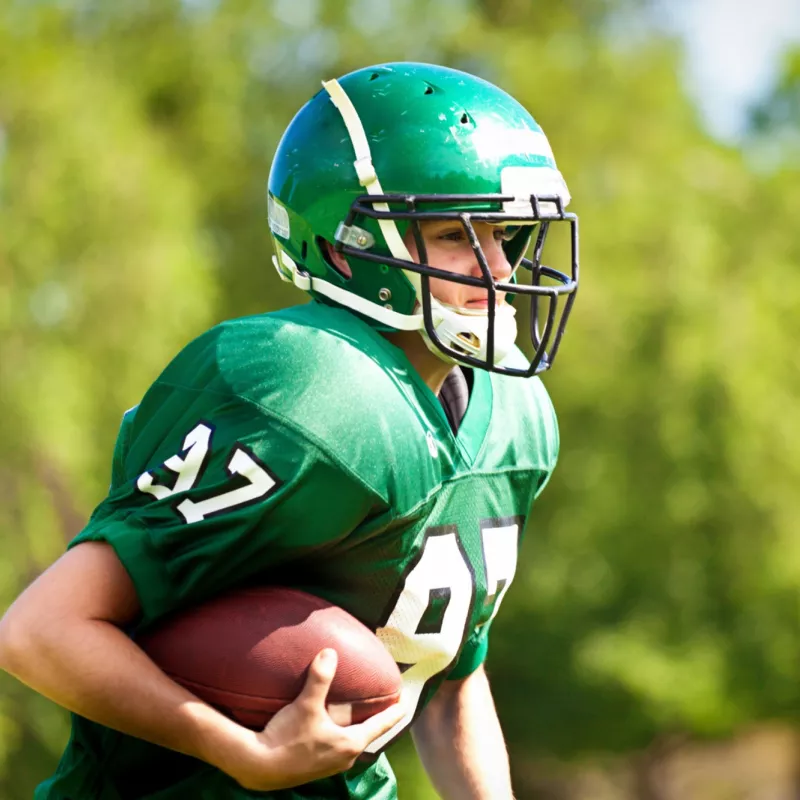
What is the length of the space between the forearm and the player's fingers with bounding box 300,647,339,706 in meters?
0.10

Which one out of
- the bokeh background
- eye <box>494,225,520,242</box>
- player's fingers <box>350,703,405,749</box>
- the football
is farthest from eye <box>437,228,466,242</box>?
the bokeh background

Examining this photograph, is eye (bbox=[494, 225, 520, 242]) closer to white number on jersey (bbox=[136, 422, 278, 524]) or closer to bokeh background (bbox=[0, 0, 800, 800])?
white number on jersey (bbox=[136, 422, 278, 524])

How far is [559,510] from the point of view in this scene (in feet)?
32.0

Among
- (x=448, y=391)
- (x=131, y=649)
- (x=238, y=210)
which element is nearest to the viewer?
(x=131, y=649)

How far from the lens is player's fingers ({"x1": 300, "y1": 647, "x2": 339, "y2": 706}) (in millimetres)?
1648

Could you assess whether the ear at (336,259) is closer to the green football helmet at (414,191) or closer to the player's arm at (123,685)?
the green football helmet at (414,191)

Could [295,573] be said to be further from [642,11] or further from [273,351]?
[642,11]

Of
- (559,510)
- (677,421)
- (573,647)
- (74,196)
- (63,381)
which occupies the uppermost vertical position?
(74,196)

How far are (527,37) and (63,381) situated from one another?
6.00m

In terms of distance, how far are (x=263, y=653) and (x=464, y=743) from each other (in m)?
0.69

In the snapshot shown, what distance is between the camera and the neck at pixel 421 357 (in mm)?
2025

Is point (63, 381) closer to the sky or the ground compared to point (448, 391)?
closer to the ground

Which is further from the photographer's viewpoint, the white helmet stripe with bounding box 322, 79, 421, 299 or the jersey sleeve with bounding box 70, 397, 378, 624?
the white helmet stripe with bounding box 322, 79, 421, 299

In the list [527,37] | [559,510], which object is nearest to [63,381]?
[559,510]
